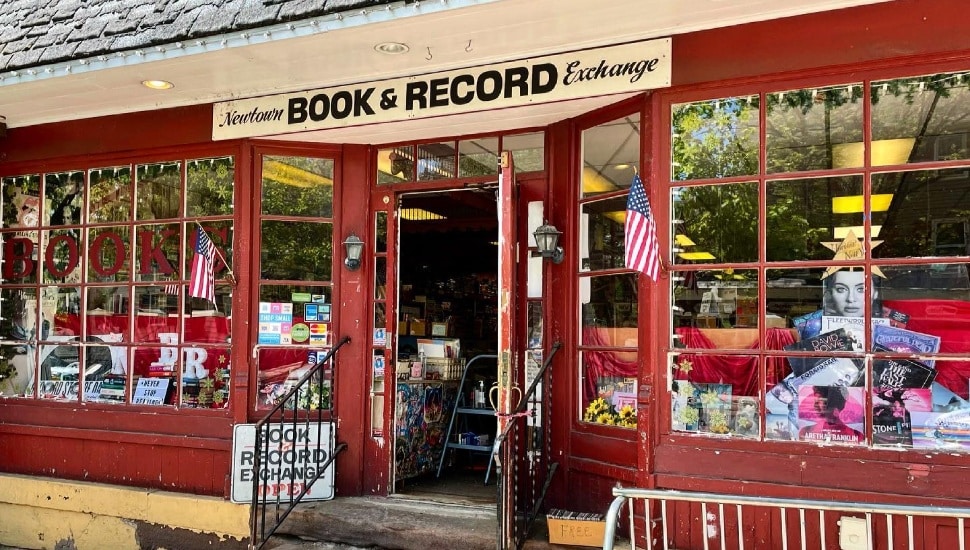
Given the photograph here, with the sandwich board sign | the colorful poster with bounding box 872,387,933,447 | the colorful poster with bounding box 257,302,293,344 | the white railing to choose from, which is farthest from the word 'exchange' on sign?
the white railing

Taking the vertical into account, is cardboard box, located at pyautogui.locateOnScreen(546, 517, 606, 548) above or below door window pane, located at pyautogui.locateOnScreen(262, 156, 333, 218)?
below

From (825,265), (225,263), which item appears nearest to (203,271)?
(225,263)

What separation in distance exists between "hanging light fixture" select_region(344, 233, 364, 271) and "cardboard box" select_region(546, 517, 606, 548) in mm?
2605

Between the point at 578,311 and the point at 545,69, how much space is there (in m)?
1.76

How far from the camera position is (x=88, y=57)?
5.40 metres

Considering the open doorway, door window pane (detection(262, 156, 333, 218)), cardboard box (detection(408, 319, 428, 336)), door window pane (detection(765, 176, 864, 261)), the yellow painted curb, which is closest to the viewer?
door window pane (detection(765, 176, 864, 261))

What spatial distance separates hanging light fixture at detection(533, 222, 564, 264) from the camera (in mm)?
5469

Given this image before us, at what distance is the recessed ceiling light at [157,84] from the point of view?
5.87 m

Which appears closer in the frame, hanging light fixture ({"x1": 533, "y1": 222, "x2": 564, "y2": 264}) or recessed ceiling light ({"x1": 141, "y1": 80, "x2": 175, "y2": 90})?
hanging light fixture ({"x1": 533, "y1": 222, "x2": 564, "y2": 264})

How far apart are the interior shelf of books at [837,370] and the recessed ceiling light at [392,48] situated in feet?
8.35

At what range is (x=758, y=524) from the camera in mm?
4500

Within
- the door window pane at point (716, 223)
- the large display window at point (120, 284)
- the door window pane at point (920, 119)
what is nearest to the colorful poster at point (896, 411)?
the door window pane at point (716, 223)

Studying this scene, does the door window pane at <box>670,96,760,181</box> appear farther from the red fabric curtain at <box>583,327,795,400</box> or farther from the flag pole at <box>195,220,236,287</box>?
the flag pole at <box>195,220,236,287</box>

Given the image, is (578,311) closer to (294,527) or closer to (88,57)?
(294,527)
